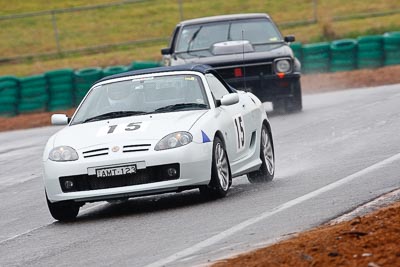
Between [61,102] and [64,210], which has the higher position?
[64,210]

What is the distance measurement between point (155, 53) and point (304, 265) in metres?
30.1

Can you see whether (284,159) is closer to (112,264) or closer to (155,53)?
(112,264)

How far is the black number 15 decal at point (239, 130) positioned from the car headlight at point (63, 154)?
1.97 m

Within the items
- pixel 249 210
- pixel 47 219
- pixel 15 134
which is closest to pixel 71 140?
pixel 47 219

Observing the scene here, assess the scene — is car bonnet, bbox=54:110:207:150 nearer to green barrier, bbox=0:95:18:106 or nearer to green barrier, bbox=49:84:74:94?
green barrier, bbox=49:84:74:94

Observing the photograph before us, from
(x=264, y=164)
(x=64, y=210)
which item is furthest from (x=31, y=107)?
(x=64, y=210)

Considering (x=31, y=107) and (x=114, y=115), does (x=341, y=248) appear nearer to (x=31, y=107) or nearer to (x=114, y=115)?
(x=114, y=115)

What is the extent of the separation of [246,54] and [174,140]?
35.0 ft

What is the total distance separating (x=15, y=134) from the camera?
2600 centimetres

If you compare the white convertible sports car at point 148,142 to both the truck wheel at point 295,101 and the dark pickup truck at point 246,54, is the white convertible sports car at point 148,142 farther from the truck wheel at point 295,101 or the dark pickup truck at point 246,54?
the truck wheel at point 295,101

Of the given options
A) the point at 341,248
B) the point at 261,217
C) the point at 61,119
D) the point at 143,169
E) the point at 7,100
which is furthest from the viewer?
the point at 7,100

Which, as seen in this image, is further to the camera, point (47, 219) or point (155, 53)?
point (155, 53)

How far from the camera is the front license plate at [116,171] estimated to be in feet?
38.0

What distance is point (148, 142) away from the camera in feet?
38.4
